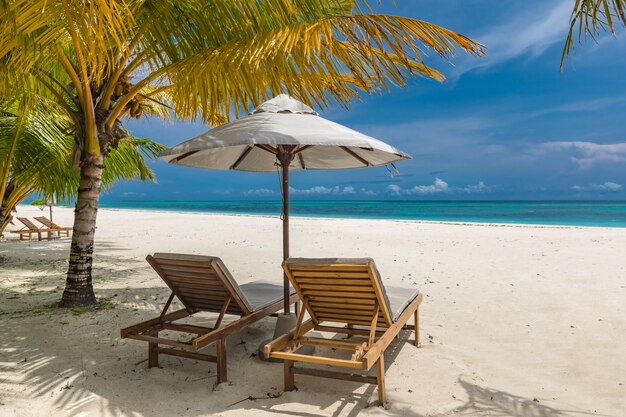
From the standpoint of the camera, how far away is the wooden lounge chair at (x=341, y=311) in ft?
9.10

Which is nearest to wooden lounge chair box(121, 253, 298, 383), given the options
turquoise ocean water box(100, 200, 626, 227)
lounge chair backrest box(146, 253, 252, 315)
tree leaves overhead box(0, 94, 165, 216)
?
lounge chair backrest box(146, 253, 252, 315)

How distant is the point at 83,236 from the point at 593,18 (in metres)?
5.05

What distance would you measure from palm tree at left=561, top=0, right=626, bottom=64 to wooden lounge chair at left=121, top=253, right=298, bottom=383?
8.33 feet

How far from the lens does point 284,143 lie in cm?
296

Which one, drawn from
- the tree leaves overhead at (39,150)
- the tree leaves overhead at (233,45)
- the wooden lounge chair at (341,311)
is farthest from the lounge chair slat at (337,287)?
the tree leaves overhead at (39,150)

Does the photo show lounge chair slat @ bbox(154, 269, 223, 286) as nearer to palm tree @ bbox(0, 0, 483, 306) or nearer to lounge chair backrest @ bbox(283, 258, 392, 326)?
lounge chair backrest @ bbox(283, 258, 392, 326)

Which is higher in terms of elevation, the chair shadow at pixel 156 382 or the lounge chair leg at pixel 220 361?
the lounge chair leg at pixel 220 361

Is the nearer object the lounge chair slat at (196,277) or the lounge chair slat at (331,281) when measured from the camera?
the lounge chair slat at (331,281)

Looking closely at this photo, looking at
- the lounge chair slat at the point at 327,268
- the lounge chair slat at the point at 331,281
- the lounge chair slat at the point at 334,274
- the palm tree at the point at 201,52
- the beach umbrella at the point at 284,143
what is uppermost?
the palm tree at the point at 201,52

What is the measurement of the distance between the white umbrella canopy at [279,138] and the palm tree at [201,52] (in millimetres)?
484

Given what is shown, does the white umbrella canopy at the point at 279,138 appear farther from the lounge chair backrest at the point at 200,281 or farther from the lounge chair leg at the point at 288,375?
the lounge chair leg at the point at 288,375

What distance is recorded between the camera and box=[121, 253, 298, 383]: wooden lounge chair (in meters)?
3.08

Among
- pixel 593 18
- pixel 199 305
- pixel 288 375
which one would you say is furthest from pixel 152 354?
pixel 593 18

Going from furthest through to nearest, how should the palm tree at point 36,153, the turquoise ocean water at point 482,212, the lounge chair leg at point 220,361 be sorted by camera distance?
the turquoise ocean water at point 482,212 → the palm tree at point 36,153 → the lounge chair leg at point 220,361
